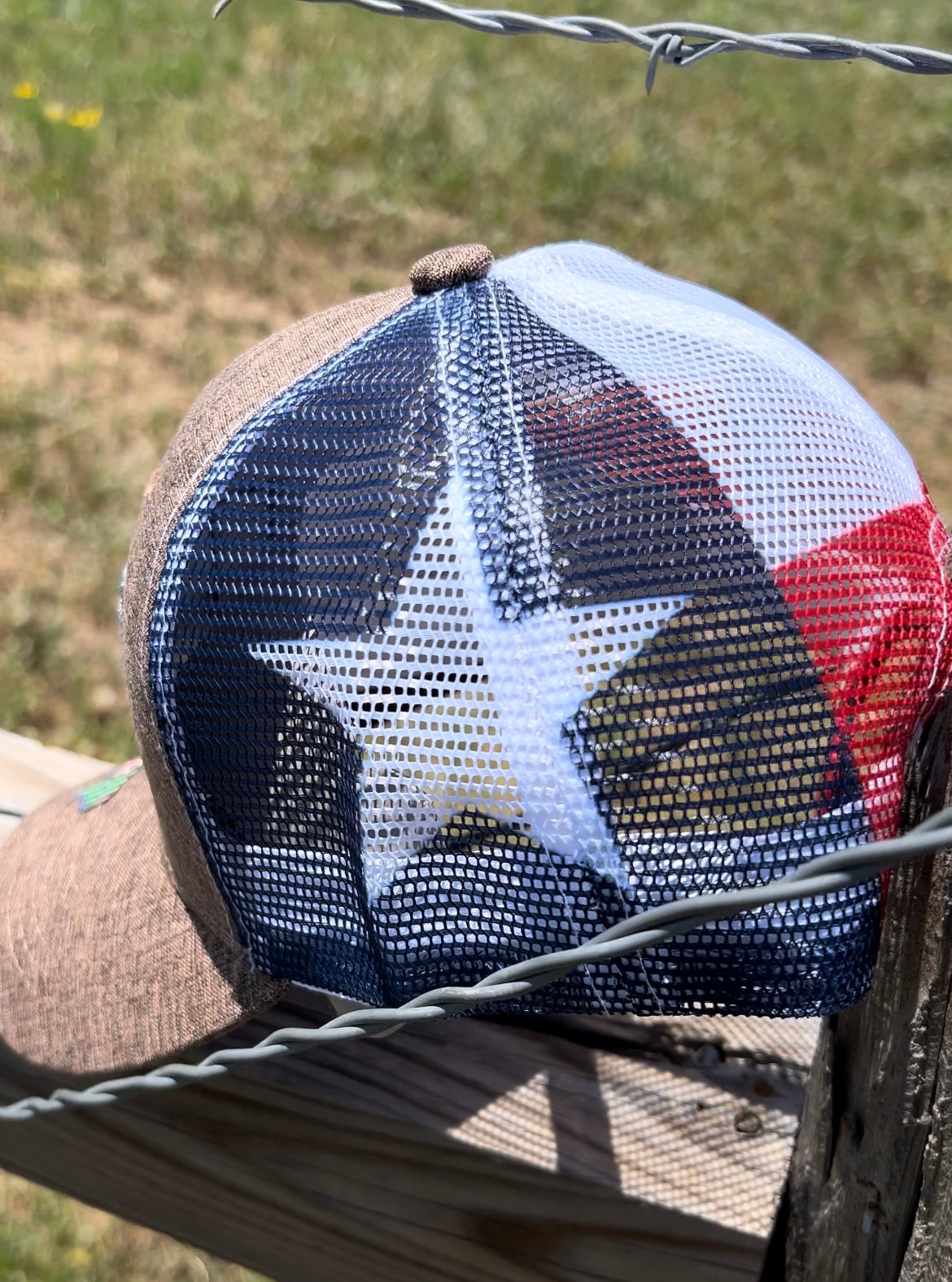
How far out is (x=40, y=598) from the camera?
314 cm

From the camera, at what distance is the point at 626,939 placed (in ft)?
2.26

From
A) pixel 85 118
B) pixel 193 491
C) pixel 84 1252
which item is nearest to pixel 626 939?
pixel 193 491

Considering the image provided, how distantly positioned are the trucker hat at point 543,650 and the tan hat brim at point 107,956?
0.08 meters

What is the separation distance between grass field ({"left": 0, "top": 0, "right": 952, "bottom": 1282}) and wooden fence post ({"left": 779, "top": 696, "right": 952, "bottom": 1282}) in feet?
7.12

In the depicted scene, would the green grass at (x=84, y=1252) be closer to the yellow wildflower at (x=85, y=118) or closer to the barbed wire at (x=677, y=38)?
the barbed wire at (x=677, y=38)

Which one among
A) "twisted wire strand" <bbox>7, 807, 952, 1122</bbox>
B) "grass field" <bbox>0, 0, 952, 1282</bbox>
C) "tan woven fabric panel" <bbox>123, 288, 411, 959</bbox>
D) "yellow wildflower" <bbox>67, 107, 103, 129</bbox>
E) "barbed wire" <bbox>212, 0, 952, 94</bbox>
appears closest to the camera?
"twisted wire strand" <bbox>7, 807, 952, 1122</bbox>

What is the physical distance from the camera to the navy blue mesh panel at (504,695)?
85 centimetres

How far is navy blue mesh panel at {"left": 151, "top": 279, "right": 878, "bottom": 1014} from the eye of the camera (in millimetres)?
850

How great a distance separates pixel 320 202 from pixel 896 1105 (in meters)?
3.76

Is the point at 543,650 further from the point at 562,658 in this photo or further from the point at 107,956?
the point at 107,956

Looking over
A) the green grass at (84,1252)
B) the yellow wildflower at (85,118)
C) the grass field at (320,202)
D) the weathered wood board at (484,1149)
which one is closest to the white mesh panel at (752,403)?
the weathered wood board at (484,1149)

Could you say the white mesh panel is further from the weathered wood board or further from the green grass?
the green grass

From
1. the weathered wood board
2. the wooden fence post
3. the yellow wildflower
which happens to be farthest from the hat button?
the yellow wildflower

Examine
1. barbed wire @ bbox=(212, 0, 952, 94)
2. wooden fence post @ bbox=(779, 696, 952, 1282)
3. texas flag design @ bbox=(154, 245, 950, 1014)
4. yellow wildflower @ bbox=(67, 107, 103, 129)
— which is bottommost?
wooden fence post @ bbox=(779, 696, 952, 1282)
